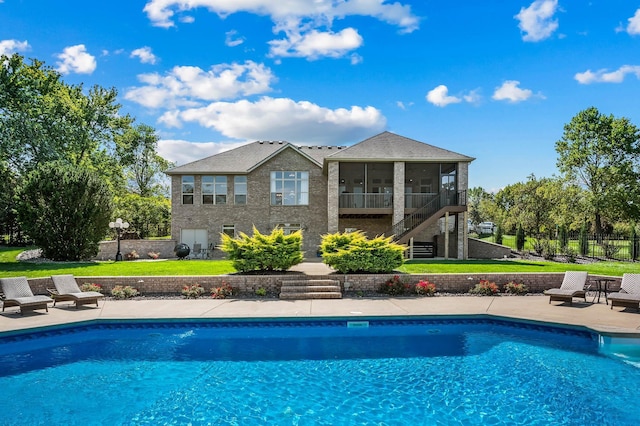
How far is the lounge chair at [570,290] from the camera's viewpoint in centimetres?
1255

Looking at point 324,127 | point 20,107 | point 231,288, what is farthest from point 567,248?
point 20,107

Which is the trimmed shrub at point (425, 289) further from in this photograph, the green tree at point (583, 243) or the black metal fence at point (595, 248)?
the green tree at point (583, 243)

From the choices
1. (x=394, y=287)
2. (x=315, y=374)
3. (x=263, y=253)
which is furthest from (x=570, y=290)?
(x=263, y=253)

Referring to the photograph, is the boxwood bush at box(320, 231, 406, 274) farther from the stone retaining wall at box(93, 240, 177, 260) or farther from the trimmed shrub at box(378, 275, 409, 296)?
the stone retaining wall at box(93, 240, 177, 260)

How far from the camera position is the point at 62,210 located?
20.3 meters

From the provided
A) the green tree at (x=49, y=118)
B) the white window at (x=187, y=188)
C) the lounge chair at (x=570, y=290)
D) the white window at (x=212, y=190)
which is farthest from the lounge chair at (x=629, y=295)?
the green tree at (x=49, y=118)

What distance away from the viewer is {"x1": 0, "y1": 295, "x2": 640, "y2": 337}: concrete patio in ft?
34.1

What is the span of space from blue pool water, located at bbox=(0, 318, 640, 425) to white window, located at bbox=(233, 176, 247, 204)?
58.7ft

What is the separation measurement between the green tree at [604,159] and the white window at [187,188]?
33929mm

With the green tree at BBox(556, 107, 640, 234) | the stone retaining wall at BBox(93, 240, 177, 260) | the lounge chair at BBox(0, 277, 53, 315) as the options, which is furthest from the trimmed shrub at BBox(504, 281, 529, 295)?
the green tree at BBox(556, 107, 640, 234)

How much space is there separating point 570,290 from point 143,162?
53.1 meters

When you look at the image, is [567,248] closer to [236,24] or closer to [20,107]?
[236,24]

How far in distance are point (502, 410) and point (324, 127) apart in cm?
2418

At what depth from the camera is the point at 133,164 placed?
5294 cm
